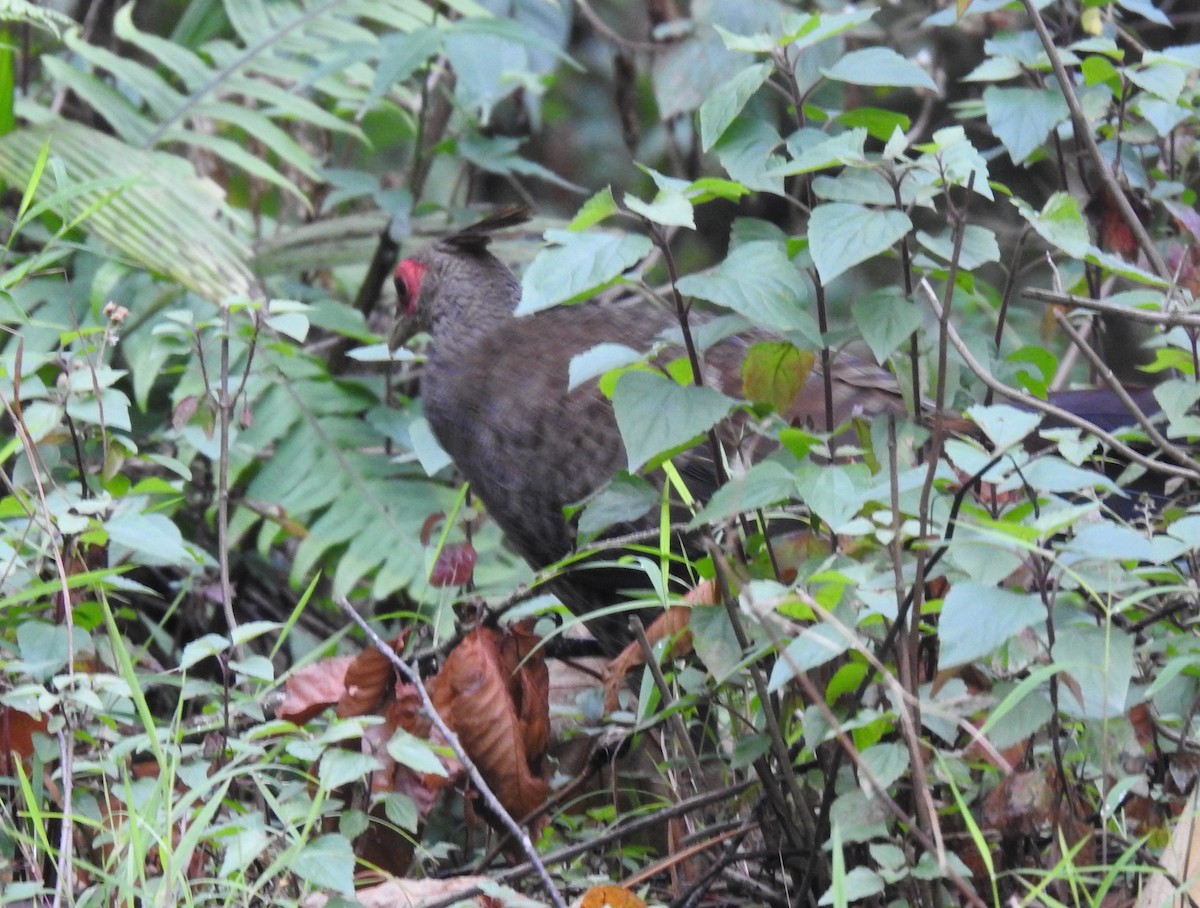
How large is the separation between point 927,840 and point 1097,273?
1.97 metres

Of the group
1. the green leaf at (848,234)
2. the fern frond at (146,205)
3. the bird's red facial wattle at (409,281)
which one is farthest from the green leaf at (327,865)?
the bird's red facial wattle at (409,281)

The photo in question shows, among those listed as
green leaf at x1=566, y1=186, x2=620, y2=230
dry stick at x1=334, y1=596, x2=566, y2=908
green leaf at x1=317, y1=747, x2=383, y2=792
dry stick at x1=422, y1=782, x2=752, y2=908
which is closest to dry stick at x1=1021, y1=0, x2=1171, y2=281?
green leaf at x1=566, y1=186, x2=620, y2=230

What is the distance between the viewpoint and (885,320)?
5.85 feet

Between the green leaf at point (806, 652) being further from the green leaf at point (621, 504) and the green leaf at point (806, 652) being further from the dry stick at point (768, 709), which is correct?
the green leaf at point (621, 504)

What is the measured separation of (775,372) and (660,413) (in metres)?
0.34

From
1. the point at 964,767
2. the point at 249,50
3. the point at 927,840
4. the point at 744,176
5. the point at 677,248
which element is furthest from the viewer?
the point at 677,248

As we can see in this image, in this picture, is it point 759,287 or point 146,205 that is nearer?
point 759,287

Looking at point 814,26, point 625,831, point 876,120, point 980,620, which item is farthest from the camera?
point 625,831

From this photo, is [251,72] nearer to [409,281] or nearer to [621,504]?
[409,281]

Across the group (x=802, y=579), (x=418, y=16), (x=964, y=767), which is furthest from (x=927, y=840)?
(x=418, y=16)

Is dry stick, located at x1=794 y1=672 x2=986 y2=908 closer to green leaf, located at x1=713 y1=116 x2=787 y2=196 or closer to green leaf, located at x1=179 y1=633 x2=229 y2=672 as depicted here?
green leaf, located at x1=713 y1=116 x2=787 y2=196

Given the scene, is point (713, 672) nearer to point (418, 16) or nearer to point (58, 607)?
point (58, 607)

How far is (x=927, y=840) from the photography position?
5.03ft

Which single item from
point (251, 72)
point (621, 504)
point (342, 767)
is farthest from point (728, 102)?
point (251, 72)
